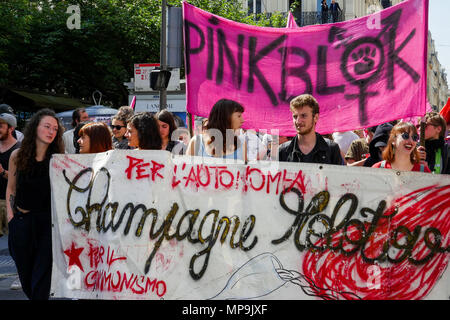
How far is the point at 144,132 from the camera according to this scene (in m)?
4.50

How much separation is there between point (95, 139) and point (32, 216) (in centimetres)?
73

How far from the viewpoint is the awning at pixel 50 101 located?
18.2 meters

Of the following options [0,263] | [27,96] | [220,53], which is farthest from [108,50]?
[220,53]

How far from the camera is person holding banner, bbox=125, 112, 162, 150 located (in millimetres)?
4496

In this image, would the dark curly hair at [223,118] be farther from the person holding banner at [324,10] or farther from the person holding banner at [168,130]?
the person holding banner at [324,10]

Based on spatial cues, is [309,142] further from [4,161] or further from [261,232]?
[4,161]

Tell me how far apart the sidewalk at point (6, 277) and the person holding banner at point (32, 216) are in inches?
41.6

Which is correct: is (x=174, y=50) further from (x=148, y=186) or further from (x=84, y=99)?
(x=84, y=99)

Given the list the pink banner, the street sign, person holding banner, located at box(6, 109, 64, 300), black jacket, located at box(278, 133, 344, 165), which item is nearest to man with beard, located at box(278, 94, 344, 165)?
black jacket, located at box(278, 133, 344, 165)

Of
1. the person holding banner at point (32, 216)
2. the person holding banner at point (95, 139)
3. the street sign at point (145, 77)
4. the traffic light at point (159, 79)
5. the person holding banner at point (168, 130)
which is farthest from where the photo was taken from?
the street sign at point (145, 77)

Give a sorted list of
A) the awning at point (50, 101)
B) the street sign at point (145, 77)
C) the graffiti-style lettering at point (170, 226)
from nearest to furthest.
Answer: the graffiti-style lettering at point (170, 226) → the street sign at point (145, 77) → the awning at point (50, 101)

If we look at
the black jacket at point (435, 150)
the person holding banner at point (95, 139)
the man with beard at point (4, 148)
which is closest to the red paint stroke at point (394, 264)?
the black jacket at point (435, 150)

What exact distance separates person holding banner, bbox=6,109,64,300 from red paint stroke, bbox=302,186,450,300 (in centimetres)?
190

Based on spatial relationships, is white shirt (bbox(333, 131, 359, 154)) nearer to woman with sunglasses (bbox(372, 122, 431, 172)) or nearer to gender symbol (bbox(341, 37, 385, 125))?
gender symbol (bbox(341, 37, 385, 125))
